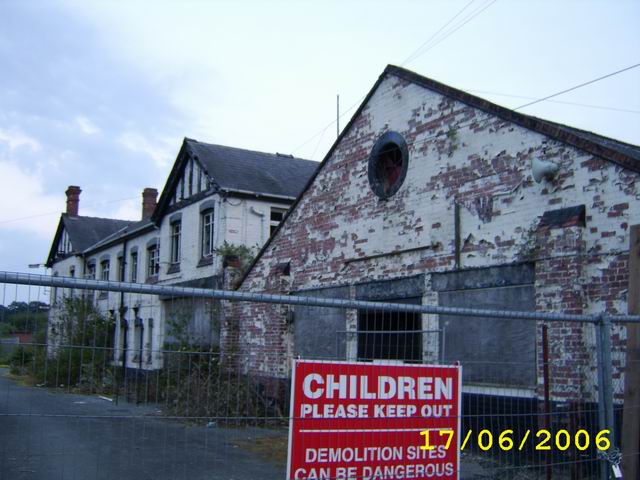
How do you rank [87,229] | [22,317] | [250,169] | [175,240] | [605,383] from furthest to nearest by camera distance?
[87,229], [175,240], [250,169], [605,383], [22,317]

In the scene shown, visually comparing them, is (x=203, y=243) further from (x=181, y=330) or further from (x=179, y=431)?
(x=179, y=431)

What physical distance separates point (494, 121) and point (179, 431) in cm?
806

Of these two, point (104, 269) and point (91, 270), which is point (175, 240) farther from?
point (91, 270)

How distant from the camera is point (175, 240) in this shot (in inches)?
935

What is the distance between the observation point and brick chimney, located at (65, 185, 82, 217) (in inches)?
1615

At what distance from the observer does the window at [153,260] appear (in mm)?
25391

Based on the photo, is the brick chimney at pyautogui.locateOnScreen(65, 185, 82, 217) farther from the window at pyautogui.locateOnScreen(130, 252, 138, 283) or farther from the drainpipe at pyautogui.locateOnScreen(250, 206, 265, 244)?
the drainpipe at pyautogui.locateOnScreen(250, 206, 265, 244)

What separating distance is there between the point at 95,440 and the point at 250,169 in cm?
1884

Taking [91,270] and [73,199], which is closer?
[91,270]

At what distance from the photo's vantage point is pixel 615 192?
8.63m

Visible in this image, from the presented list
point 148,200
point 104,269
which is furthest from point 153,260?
point 148,200

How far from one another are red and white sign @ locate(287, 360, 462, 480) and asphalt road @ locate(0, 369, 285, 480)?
0.46m

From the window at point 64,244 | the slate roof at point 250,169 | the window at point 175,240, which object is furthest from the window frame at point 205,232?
the window at point 64,244

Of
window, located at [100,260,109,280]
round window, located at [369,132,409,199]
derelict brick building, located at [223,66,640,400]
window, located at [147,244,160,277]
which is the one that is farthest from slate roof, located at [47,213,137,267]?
round window, located at [369,132,409,199]
